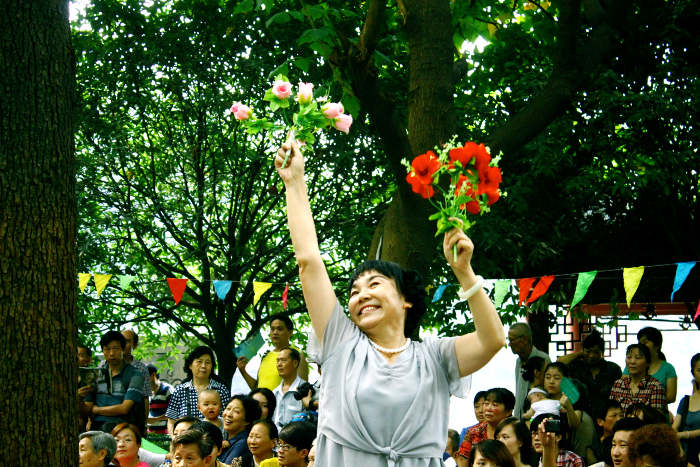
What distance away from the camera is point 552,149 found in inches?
384

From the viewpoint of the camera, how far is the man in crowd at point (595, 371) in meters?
7.79

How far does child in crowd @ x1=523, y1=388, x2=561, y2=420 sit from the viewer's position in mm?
6764

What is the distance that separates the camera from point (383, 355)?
3.04 m

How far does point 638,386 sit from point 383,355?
4892 millimetres

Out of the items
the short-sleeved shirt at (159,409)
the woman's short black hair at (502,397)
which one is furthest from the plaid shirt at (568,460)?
the short-sleeved shirt at (159,409)

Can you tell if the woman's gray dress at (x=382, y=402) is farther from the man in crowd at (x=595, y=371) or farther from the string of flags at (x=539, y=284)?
the man in crowd at (x=595, y=371)

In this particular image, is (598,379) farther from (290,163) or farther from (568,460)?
(290,163)

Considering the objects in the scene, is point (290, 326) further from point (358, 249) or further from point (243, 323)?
point (243, 323)

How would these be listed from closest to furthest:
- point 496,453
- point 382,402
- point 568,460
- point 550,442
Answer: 1. point 382,402
2. point 496,453
3. point 550,442
4. point 568,460

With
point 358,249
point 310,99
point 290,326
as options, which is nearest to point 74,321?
point 310,99

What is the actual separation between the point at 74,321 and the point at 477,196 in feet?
6.32

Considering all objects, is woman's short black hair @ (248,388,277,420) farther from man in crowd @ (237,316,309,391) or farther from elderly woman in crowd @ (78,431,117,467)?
elderly woman in crowd @ (78,431,117,467)

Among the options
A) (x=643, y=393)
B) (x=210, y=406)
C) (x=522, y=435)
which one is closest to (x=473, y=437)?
(x=522, y=435)

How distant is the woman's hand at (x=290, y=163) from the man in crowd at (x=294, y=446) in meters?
3.06
